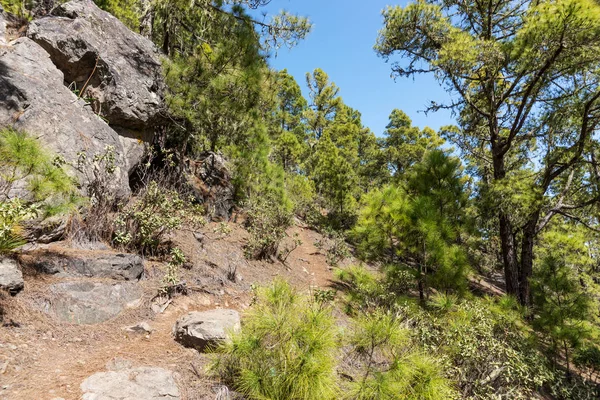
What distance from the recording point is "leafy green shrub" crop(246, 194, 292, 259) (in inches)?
255

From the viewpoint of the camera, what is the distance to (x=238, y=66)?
A: 627 cm

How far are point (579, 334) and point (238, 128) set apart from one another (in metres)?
7.94

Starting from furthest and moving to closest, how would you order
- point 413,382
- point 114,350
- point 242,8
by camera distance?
point 242,8, point 114,350, point 413,382

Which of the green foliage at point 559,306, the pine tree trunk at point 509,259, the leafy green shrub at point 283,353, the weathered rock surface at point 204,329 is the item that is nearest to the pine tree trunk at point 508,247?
the pine tree trunk at point 509,259

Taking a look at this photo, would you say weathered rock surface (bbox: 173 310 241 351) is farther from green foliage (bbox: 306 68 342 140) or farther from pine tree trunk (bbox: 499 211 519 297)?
green foliage (bbox: 306 68 342 140)

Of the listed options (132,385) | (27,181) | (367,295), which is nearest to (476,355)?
(367,295)

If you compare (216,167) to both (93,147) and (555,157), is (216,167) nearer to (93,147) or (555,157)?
(93,147)

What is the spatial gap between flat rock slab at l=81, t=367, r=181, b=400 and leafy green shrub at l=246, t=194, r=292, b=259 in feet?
12.7

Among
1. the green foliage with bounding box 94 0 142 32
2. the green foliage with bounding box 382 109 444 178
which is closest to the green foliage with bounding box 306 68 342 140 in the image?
the green foliage with bounding box 382 109 444 178

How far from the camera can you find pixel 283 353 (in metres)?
2.10

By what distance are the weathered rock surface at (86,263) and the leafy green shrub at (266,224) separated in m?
2.73

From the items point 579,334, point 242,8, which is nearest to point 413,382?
point 579,334

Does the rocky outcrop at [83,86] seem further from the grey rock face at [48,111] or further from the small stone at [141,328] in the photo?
the small stone at [141,328]

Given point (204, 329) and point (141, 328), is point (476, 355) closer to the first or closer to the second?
point (204, 329)
